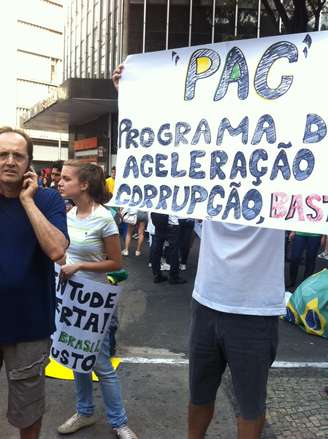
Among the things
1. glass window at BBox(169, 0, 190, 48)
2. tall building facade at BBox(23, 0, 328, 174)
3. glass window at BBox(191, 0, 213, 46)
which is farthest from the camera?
glass window at BBox(169, 0, 190, 48)

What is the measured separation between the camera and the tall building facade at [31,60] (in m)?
47.5

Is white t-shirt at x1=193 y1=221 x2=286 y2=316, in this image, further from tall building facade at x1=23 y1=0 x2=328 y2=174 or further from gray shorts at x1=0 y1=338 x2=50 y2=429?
tall building facade at x1=23 y1=0 x2=328 y2=174

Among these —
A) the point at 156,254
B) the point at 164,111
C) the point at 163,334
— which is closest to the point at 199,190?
the point at 164,111

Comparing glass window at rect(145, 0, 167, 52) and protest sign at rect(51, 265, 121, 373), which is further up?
glass window at rect(145, 0, 167, 52)

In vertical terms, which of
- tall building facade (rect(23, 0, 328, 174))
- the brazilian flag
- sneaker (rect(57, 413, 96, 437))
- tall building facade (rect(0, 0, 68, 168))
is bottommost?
sneaker (rect(57, 413, 96, 437))

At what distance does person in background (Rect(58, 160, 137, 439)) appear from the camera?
10.1 ft

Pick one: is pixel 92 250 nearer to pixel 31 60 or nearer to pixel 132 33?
pixel 132 33

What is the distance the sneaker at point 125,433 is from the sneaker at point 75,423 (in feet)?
0.80

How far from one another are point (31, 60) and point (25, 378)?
2018 inches

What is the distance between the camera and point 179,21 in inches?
720

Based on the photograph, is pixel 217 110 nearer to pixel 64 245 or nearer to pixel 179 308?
pixel 64 245

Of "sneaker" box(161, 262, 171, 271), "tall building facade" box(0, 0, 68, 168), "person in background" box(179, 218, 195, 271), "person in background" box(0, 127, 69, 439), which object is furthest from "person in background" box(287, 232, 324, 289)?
"tall building facade" box(0, 0, 68, 168)

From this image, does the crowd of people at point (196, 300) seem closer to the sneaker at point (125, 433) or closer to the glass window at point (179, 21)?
the sneaker at point (125, 433)

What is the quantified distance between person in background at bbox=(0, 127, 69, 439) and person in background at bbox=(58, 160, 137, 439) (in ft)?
1.97
